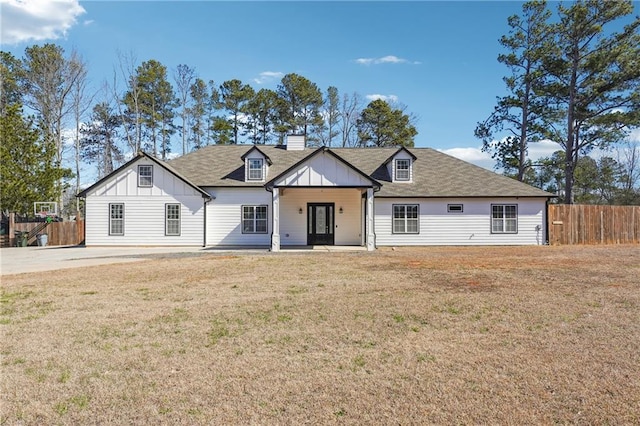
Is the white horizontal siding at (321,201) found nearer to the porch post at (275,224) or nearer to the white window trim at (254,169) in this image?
the white window trim at (254,169)

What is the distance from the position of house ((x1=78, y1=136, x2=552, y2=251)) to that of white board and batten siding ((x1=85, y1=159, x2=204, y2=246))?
54 millimetres

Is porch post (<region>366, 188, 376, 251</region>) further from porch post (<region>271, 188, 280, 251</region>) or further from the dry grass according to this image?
the dry grass

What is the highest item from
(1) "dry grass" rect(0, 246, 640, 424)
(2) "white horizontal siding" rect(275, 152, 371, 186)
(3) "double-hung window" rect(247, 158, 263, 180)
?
(3) "double-hung window" rect(247, 158, 263, 180)

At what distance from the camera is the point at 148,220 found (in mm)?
21312

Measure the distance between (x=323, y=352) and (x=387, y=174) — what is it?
1913cm

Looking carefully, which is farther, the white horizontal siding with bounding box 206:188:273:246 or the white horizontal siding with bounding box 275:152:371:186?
the white horizontal siding with bounding box 206:188:273:246

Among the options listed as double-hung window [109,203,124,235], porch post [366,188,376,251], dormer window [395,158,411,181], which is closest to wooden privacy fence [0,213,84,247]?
double-hung window [109,203,124,235]

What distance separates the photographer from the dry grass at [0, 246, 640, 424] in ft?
11.8

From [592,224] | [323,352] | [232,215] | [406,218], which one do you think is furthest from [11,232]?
[592,224]

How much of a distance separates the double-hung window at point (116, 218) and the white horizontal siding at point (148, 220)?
18 cm

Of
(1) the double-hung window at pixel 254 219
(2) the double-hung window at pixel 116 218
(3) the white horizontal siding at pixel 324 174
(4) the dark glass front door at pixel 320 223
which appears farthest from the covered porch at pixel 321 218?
(2) the double-hung window at pixel 116 218

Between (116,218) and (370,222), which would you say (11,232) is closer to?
(116,218)

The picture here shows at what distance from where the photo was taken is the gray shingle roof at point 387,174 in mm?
21688

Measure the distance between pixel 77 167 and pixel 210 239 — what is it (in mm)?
20749
